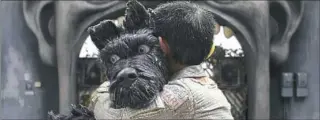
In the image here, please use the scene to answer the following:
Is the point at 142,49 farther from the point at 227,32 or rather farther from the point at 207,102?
the point at 227,32

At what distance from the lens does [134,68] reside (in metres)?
1.57

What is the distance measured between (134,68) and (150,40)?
0.33 ft

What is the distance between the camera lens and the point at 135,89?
154 centimetres

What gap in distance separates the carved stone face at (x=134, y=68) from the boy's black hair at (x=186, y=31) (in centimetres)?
4

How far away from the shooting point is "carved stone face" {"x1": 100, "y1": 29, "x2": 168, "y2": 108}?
1552 millimetres

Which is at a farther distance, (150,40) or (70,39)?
(70,39)

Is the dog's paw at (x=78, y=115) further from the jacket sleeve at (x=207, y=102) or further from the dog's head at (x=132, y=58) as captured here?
the jacket sleeve at (x=207, y=102)

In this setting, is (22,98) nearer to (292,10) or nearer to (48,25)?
(48,25)

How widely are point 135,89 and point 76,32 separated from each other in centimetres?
487

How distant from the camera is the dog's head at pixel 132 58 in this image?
5.09 ft

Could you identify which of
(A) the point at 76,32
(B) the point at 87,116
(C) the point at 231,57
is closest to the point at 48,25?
(A) the point at 76,32

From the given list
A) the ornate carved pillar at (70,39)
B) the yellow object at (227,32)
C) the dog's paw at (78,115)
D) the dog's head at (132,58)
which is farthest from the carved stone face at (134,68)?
the yellow object at (227,32)

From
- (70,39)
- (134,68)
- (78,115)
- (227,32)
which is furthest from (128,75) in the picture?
(227,32)

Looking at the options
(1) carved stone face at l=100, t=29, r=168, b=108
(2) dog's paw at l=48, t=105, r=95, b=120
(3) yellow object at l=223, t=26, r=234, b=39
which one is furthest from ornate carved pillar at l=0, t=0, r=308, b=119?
(1) carved stone face at l=100, t=29, r=168, b=108
